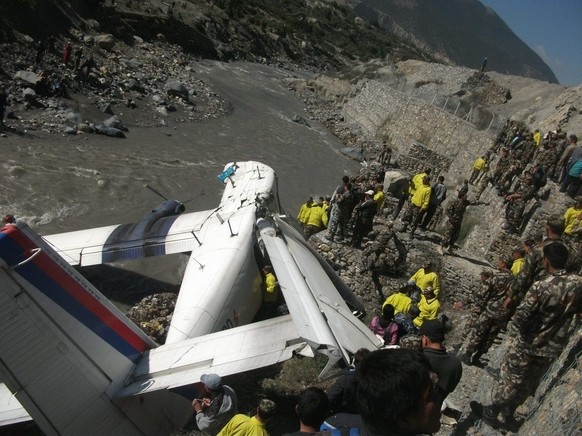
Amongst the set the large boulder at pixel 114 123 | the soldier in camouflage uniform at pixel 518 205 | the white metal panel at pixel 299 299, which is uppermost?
the soldier in camouflage uniform at pixel 518 205

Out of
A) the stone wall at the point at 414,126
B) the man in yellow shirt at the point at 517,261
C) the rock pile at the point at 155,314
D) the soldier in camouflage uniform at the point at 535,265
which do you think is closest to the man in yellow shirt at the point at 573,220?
the man in yellow shirt at the point at 517,261

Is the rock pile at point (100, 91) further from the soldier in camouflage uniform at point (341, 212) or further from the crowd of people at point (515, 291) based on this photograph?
the crowd of people at point (515, 291)

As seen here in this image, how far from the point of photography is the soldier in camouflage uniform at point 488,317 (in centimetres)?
736

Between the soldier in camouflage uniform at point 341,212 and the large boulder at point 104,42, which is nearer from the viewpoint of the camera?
the soldier in camouflage uniform at point 341,212

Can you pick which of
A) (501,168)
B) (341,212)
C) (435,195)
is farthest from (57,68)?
(501,168)

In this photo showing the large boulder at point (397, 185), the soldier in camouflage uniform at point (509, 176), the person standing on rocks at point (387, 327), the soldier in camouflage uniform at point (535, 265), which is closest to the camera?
the soldier in camouflage uniform at point (535, 265)

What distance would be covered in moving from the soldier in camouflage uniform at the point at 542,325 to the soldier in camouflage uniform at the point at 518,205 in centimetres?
786

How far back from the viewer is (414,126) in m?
29.9

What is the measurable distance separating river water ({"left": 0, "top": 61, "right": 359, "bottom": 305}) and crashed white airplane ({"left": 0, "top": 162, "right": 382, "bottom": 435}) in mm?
4336

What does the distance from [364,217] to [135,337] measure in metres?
7.48

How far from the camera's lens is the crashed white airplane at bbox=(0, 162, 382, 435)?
16.1ft

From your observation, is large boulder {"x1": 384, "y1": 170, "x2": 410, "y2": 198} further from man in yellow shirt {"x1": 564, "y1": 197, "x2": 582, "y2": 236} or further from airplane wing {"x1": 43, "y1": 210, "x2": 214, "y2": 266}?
airplane wing {"x1": 43, "y1": 210, "x2": 214, "y2": 266}

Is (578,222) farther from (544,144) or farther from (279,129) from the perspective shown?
(279,129)

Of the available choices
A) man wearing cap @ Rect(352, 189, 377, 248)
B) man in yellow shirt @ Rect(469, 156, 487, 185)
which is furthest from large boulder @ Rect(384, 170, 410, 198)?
man wearing cap @ Rect(352, 189, 377, 248)
